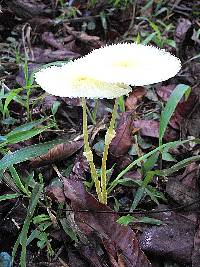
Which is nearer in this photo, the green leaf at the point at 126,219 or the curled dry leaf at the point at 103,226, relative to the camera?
the curled dry leaf at the point at 103,226

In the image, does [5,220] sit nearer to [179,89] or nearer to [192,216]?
[192,216]

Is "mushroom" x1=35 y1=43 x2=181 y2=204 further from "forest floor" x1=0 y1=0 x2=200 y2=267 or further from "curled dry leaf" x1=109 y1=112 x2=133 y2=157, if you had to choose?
"curled dry leaf" x1=109 y1=112 x2=133 y2=157

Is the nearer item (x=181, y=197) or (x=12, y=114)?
(x=181, y=197)

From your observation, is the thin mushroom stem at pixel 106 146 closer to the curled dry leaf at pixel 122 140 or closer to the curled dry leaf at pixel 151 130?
the curled dry leaf at pixel 122 140

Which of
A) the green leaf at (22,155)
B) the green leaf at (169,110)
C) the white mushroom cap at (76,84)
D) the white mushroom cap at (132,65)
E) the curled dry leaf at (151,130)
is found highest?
the white mushroom cap at (132,65)

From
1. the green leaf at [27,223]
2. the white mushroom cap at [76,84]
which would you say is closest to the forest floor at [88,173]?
the green leaf at [27,223]

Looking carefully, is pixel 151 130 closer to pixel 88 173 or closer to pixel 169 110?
pixel 169 110

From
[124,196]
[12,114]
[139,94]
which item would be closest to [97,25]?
[139,94]
